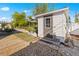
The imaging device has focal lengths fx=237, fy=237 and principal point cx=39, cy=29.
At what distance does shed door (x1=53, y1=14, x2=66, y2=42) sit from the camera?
5.91m

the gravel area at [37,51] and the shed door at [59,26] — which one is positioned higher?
the shed door at [59,26]

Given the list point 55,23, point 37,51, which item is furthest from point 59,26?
point 37,51

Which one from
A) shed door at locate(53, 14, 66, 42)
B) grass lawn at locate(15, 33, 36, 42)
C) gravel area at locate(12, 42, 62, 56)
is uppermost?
shed door at locate(53, 14, 66, 42)

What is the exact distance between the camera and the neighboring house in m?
5.89

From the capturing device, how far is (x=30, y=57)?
5.81m

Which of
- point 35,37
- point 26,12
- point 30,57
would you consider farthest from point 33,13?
point 30,57

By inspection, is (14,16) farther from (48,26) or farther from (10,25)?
(48,26)

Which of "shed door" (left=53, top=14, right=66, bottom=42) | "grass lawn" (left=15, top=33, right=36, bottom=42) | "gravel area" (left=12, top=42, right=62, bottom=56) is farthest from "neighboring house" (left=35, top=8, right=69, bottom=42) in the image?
"gravel area" (left=12, top=42, right=62, bottom=56)

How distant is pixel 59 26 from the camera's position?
5934 millimetres

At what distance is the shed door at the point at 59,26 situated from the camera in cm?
591

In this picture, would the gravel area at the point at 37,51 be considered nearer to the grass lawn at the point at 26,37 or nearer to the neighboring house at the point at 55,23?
the grass lawn at the point at 26,37

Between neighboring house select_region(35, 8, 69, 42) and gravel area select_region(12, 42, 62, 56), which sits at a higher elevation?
neighboring house select_region(35, 8, 69, 42)

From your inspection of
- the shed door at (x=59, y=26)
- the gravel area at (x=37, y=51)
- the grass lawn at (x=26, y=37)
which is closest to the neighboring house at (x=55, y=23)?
the shed door at (x=59, y=26)

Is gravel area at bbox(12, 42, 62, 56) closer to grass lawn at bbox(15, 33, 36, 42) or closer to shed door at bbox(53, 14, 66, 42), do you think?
grass lawn at bbox(15, 33, 36, 42)
